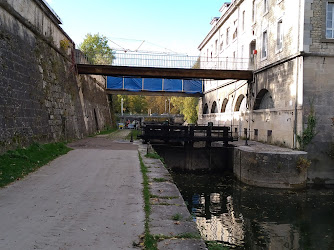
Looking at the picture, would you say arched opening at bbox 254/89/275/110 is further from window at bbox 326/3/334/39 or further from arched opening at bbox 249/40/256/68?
window at bbox 326/3/334/39

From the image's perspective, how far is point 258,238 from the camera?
26.2ft

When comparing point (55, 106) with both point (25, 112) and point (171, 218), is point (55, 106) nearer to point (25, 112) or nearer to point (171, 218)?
point (25, 112)

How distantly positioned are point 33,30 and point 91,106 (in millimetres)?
12999

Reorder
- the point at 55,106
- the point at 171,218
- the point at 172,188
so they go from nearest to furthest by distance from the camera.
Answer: the point at 171,218 < the point at 172,188 < the point at 55,106

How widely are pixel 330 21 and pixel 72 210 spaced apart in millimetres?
15345

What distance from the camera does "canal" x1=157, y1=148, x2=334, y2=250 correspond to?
310 inches

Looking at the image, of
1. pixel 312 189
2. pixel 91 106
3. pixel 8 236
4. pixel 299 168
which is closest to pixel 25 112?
pixel 8 236

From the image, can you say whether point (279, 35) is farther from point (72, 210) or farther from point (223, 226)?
point (72, 210)

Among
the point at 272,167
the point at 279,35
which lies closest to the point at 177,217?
the point at 272,167

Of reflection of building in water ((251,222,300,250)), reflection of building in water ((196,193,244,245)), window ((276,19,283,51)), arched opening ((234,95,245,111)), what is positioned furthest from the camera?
arched opening ((234,95,245,111))

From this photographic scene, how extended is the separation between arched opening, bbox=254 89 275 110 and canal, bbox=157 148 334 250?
6.59 meters

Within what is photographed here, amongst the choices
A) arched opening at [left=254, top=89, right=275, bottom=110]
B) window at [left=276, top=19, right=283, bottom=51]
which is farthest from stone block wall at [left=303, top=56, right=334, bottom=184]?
arched opening at [left=254, top=89, right=275, bottom=110]

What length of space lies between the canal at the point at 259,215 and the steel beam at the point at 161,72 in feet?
28.7

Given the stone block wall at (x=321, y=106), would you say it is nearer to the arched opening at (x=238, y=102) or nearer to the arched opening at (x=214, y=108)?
the arched opening at (x=238, y=102)
